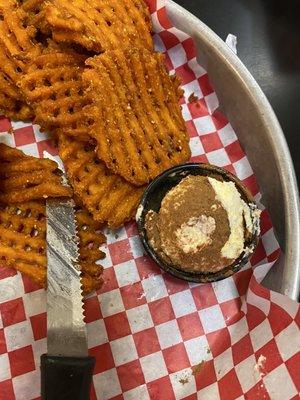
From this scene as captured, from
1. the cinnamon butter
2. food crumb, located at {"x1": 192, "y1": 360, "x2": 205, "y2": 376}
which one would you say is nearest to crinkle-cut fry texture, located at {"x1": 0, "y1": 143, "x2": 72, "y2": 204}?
the cinnamon butter

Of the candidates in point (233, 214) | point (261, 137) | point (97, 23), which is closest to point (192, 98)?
point (261, 137)

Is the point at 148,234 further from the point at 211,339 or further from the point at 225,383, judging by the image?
the point at 225,383

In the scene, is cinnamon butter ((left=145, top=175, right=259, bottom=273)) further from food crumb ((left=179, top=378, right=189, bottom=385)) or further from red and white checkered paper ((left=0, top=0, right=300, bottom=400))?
food crumb ((left=179, top=378, right=189, bottom=385))

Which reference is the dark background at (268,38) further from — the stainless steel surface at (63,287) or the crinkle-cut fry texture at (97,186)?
the stainless steel surface at (63,287)

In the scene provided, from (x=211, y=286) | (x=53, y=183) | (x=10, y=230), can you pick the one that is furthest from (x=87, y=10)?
(x=211, y=286)

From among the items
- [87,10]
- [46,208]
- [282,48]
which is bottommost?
[46,208]

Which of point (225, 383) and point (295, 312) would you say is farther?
point (225, 383)

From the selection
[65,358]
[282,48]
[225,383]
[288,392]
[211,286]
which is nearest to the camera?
[65,358]

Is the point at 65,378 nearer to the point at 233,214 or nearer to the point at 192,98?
the point at 233,214
